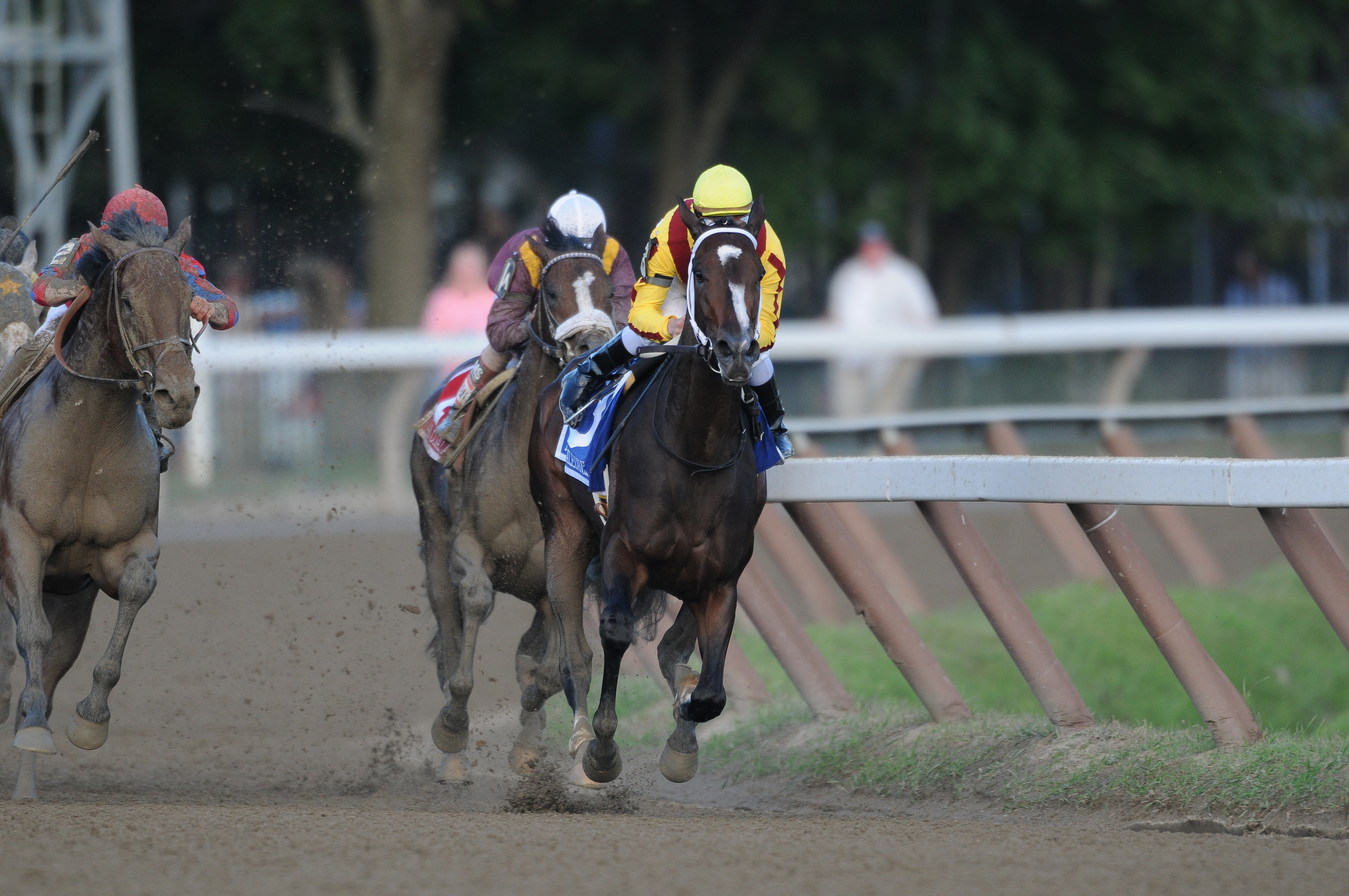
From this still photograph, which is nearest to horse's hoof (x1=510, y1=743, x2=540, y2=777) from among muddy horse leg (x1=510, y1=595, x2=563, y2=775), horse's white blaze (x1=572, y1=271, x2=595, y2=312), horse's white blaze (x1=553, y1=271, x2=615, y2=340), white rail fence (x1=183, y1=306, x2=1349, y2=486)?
muddy horse leg (x1=510, y1=595, x2=563, y2=775)

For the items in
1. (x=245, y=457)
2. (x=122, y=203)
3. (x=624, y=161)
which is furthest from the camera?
(x=624, y=161)

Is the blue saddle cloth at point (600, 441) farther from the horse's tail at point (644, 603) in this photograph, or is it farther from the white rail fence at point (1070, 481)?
the white rail fence at point (1070, 481)

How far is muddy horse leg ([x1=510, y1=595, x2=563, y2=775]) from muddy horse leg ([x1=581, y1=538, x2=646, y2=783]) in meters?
0.83

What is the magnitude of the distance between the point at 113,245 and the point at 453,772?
2.31 metres

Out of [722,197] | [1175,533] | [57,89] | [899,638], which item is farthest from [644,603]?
[57,89]

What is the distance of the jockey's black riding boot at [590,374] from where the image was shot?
6.01 m

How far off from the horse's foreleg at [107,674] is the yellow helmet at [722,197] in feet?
7.23

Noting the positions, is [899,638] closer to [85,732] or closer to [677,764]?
[677,764]

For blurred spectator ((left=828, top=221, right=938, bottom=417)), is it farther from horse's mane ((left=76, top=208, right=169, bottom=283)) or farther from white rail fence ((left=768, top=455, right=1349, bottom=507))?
horse's mane ((left=76, top=208, right=169, bottom=283))

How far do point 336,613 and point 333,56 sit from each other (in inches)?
413

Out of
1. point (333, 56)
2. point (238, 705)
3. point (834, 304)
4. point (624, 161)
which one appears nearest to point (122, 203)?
point (238, 705)

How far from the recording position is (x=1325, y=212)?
21.1 meters

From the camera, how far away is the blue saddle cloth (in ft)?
19.3

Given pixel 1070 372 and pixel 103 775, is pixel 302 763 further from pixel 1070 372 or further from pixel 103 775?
pixel 1070 372
